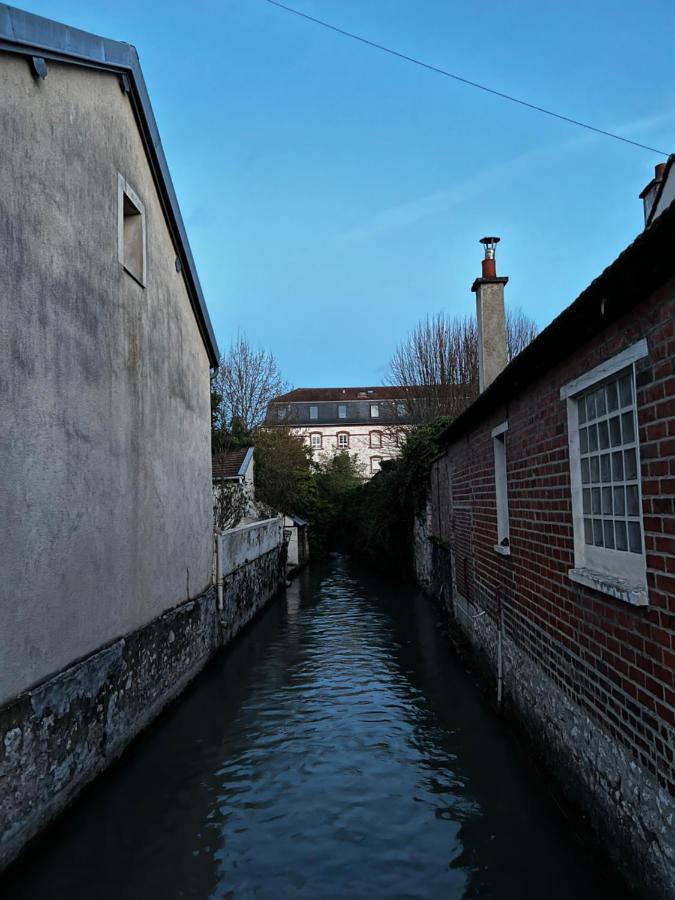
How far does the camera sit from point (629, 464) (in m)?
4.23

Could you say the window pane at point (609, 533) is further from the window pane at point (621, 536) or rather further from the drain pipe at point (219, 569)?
the drain pipe at point (219, 569)

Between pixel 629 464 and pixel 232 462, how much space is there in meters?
21.8

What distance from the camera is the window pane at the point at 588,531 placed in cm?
511

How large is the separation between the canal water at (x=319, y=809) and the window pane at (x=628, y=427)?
2664 mm

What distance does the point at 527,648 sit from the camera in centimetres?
684

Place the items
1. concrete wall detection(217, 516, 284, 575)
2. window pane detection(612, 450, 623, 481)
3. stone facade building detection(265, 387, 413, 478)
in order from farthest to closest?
stone facade building detection(265, 387, 413, 478)
concrete wall detection(217, 516, 284, 575)
window pane detection(612, 450, 623, 481)

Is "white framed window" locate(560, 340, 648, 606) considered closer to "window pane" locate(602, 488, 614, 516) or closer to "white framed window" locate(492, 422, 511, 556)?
"window pane" locate(602, 488, 614, 516)

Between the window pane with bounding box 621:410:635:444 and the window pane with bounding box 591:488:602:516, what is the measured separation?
2.45 ft

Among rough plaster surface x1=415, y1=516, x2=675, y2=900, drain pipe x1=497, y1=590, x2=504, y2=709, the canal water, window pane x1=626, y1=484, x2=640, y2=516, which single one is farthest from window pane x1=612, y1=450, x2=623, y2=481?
drain pipe x1=497, y1=590, x2=504, y2=709

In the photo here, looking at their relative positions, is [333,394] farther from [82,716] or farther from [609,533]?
[609,533]

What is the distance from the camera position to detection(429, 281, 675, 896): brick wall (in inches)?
139

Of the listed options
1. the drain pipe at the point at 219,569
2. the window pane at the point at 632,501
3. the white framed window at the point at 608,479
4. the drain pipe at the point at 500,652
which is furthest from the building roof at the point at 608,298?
the drain pipe at the point at 219,569

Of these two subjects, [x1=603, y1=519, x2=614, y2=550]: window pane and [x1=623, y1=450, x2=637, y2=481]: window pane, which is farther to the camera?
[x1=603, y1=519, x2=614, y2=550]: window pane

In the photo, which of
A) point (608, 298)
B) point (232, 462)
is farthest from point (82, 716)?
point (232, 462)
